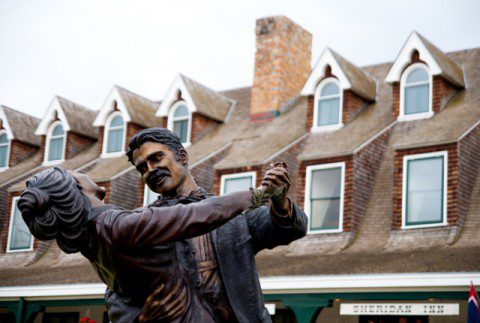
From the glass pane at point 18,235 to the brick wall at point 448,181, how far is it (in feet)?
33.7

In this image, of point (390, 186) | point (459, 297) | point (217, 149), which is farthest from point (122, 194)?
point (459, 297)

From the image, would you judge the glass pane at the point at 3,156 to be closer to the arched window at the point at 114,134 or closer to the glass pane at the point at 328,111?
the arched window at the point at 114,134

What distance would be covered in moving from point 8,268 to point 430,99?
10954 mm

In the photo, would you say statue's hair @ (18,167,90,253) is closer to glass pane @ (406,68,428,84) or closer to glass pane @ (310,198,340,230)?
glass pane @ (310,198,340,230)

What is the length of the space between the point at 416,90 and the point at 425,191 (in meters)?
2.94

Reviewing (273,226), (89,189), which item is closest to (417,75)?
(273,226)

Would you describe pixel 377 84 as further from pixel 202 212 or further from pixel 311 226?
pixel 202 212

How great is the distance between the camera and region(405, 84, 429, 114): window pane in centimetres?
2011

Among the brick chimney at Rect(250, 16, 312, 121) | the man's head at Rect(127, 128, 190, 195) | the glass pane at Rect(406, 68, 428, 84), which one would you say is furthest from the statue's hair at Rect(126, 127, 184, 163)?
the brick chimney at Rect(250, 16, 312, 121)

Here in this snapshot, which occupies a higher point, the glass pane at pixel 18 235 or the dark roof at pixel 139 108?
the dark roof at pixel 139 108

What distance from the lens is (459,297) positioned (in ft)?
53.4

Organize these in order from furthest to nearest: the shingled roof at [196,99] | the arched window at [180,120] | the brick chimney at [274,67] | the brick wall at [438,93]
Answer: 1. the arched window at [180,120]
2. the shingled roof at [196,99]
3. the brick chimney at [274,67]
4. the brick wall at [438,93]

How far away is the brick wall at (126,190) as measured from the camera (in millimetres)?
23328

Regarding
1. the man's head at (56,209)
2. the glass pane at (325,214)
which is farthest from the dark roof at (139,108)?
the man's head at (56,209)
